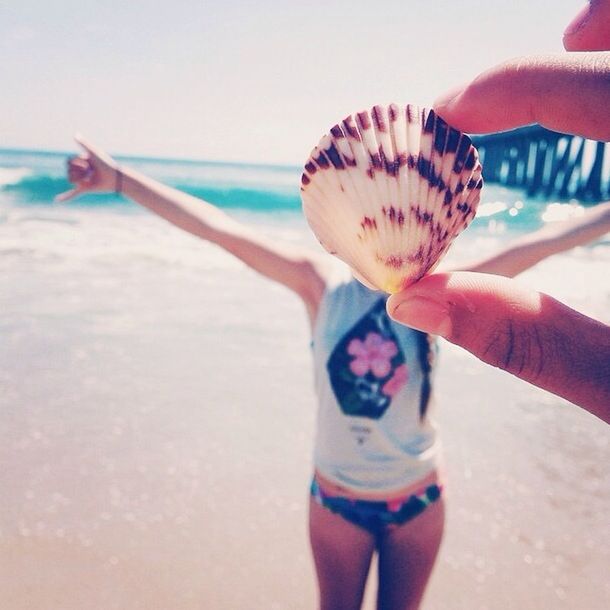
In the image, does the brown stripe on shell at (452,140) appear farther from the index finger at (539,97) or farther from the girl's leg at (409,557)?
the girl's leg at (409,557)

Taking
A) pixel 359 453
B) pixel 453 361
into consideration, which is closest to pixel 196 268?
pixel 453 361

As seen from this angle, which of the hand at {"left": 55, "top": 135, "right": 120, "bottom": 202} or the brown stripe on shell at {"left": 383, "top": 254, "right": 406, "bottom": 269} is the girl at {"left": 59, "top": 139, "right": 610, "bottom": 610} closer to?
the hand at {"left": 55, "top": 135, "right": 120, "bottom": 202}

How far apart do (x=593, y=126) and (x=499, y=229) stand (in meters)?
20.3

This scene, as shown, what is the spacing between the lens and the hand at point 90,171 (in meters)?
2.40

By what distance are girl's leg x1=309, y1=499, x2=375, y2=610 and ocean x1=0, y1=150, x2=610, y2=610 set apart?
0.77 m

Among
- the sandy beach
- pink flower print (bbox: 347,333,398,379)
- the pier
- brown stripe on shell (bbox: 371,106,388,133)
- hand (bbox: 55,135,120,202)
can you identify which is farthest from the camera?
the pier

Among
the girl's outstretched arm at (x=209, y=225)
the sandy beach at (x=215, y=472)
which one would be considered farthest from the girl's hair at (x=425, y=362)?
the sandy beach at (x=215, y=472)

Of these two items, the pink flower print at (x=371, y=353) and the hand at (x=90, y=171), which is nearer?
the pink flower print at (x=371, y=353)

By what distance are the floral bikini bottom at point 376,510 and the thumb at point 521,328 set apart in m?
1.11

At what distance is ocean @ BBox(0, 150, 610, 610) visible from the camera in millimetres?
3029

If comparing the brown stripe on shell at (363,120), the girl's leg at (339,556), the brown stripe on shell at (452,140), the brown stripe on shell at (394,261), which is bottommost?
the girl's leg at (339,556)

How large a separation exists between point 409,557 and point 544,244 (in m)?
1.31

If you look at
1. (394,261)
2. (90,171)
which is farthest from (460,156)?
(90,171)

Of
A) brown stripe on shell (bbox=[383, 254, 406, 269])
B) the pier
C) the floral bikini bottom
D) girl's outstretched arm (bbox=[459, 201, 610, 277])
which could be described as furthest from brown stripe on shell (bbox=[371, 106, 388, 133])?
the pier
